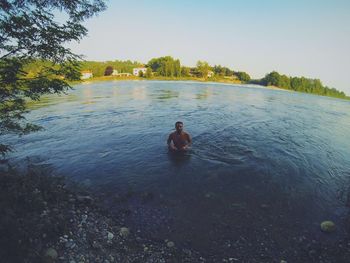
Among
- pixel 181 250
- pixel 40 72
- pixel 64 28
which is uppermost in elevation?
pixel 64 28

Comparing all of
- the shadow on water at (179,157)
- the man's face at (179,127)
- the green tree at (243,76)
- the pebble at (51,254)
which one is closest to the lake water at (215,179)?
the shadow on water at (179,157)

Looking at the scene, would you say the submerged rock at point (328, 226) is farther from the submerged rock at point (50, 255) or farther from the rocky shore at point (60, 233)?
the submerged rock at point (50, 255)

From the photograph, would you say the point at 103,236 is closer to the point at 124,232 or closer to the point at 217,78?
the point at 124,232

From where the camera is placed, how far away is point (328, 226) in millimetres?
8109

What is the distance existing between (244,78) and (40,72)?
177 m

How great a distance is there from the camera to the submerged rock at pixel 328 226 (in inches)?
316

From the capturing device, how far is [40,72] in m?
8.08

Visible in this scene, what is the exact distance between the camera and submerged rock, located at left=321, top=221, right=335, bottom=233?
8.02m

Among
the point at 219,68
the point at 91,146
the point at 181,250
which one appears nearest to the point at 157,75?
the point at 219,68

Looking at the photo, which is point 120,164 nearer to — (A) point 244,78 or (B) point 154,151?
(B) point 154,151

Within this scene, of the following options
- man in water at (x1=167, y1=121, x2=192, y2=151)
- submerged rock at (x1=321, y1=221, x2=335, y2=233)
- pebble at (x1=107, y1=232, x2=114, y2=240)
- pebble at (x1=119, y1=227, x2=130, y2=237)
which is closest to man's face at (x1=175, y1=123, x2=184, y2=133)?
man in water at (x1=167, y1=121, x2=192, y2=151)

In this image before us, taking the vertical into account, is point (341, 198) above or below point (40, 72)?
below

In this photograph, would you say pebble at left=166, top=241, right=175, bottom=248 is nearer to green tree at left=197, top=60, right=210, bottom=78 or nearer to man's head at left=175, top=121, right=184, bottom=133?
man's head at left=175, top=121, right=184, bottom=133

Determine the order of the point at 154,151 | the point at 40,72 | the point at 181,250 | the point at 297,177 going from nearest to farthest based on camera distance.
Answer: the point at 181,250 < the point at 40,72 < the point at 297,177 < the point at 154,151
